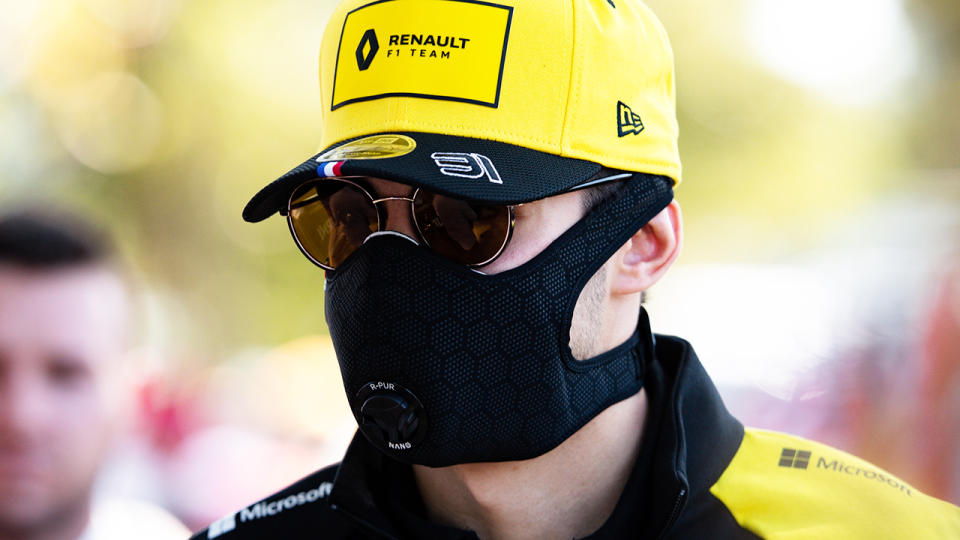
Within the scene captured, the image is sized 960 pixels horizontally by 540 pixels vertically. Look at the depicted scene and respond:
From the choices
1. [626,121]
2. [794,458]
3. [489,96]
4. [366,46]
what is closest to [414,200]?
[489,96]

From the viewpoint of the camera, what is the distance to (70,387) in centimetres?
336

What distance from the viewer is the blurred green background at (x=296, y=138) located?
6098mm

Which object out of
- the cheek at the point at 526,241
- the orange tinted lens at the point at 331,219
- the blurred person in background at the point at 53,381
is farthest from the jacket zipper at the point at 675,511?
the blurred person in background at the point at 53,381

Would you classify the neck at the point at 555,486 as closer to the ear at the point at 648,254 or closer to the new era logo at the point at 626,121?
the ear at the point at 648,254

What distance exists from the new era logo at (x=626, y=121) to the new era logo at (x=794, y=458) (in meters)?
0.81

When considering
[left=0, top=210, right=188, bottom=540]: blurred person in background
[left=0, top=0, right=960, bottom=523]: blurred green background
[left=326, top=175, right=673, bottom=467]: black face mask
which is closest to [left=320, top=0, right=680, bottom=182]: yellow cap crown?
[left=326, top=175, right=673, bottom=467]: black face mask

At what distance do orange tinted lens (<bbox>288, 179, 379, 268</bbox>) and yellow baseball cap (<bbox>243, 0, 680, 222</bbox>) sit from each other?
0.25 ft

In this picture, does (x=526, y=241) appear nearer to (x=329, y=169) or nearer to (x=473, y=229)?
(x=473, y=229)

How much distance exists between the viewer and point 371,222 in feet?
6.15

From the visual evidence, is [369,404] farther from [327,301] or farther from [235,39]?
[235,39]

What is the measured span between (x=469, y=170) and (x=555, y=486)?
736 millimetres

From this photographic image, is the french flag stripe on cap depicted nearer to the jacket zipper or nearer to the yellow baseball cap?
the yellow baseball cap

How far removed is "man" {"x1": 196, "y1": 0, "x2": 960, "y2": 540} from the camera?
→ 69.6 inches

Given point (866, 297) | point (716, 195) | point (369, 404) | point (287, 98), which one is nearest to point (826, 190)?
point (716, 195)
